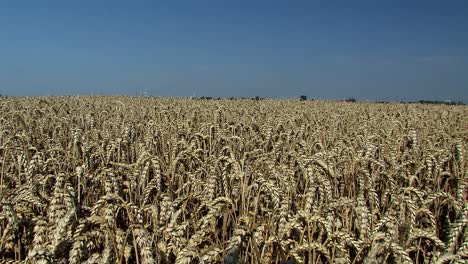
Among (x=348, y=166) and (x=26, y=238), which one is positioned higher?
(x=348, y=166)

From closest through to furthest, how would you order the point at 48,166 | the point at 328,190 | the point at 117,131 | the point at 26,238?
the point at 26,238 → the point at 328,190 → the point at 48,166 → the point at 117,131

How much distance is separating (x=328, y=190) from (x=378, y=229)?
0.61 metres

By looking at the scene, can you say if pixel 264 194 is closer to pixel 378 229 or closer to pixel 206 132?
pixel 378 229

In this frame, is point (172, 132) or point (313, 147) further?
point (172, 132)

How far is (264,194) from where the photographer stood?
3.18 metres

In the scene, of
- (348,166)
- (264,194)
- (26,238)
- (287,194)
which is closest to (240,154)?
(348,166)

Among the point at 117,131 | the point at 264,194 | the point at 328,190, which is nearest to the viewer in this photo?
the point at 328,190

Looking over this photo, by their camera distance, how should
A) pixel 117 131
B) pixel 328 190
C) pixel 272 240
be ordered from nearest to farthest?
1. pixel 272 240
2. pixel 328 190
3. pixel 117 131

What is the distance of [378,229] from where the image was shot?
2248mm

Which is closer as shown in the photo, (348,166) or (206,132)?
(348,166)

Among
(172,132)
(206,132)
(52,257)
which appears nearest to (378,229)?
(52,257)

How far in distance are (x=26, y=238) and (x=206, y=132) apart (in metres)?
3.55

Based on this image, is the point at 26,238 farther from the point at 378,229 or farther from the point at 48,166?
the point at 378,229

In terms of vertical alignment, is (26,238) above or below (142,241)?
below
